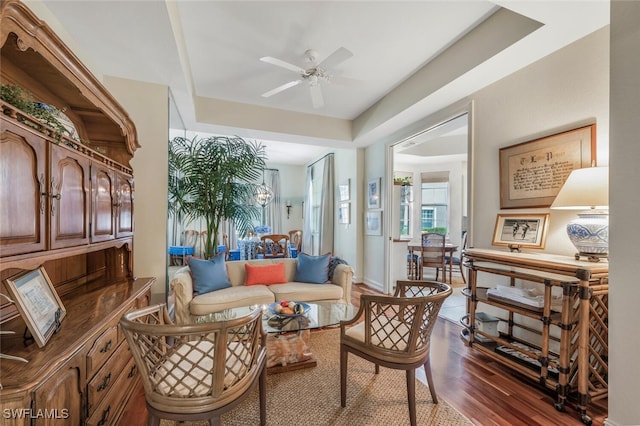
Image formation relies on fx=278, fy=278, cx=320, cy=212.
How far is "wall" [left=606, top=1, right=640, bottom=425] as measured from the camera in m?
1.47

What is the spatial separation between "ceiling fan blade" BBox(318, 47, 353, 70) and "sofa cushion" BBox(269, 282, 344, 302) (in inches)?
94.8

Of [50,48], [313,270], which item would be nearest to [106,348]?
[50,48]

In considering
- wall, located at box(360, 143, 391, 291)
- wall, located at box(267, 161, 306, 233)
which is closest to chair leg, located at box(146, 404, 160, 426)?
wall, located at box(360, 143, 391, 291)

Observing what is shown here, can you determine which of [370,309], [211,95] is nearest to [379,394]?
[370,309]

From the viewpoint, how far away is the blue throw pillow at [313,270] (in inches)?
140

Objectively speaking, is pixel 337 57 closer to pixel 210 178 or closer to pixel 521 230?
pixel 210 178

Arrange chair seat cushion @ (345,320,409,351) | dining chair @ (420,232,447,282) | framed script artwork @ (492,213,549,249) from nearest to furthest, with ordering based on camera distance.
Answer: chair seat cushion @ (345,320,409,351) → framed script artwork @ (492,213,549,249) → dining chair @ (420,232,447,282)

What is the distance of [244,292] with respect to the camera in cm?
311

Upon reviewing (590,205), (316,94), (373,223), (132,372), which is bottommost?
(132,372)

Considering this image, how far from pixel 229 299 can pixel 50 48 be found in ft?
7.93

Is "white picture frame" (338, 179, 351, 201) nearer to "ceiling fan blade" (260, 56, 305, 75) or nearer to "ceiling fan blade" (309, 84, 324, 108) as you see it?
"ceiling fan blade" (309, 84, 324, 108)

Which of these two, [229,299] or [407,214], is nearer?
[229,299]

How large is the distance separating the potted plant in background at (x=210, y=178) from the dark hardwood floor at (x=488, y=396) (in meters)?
1.87

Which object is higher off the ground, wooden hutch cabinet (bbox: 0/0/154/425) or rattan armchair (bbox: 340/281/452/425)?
wooden hutch cabinet (bbox: 0/0/154/425)
